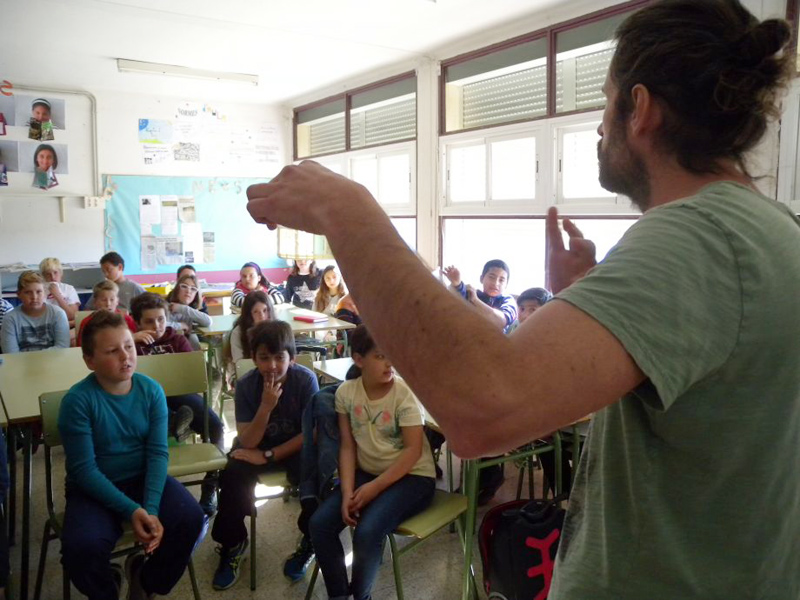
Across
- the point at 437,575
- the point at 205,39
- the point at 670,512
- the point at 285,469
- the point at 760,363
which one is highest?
the point at 205,39

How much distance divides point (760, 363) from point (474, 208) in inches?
185

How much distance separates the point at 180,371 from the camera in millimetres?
2807

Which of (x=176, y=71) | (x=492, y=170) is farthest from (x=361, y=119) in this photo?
(x=492, y=170)

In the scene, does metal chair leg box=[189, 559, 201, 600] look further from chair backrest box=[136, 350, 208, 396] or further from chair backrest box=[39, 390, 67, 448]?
chair backrest box=[136, 350, 208, 396]

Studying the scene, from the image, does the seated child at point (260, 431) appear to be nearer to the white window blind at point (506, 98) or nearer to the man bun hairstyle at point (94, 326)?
the man bun hairstyle at point (94, 326)

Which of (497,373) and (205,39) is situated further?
(205,39)

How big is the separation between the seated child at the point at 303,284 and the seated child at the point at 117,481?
4006 mm

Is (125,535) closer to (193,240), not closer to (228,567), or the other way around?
(228,567)

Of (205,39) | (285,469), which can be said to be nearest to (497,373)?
(285,469)

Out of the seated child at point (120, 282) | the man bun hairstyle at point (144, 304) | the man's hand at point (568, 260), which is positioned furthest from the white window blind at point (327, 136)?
the man's hand at point (568, 260)

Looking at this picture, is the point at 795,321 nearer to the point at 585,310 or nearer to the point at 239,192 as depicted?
the point at 585,310

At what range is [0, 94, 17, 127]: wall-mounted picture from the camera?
244 inches

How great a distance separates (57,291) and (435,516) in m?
4.20

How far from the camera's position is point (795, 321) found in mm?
478
